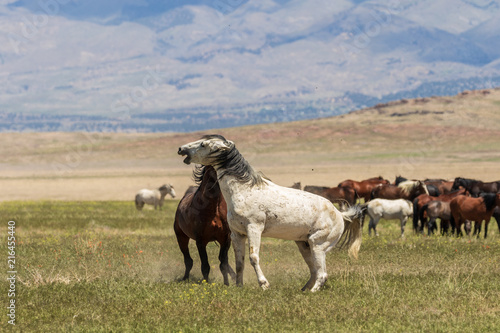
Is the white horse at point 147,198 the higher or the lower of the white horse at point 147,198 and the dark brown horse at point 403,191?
the lower

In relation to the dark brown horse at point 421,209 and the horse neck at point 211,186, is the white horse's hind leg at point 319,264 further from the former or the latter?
the dark brown horse at point 421,209

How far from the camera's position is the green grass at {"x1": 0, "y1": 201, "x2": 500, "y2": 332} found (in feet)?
28.5

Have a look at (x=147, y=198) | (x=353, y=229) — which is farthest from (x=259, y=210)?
(x=147, y=198)

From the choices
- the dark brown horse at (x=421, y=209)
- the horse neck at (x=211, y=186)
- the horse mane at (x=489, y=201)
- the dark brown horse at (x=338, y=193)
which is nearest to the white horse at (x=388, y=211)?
the dark brown horse at (x=421, y=209)

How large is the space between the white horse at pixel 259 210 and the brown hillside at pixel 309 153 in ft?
136

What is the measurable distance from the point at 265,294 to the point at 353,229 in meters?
2.62

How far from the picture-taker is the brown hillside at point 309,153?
66.9 metres

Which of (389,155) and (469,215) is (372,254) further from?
(389,155)

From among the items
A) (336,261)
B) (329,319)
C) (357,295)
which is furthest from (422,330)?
(336,261)

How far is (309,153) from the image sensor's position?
109562 millimetres

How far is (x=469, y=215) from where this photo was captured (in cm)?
2041

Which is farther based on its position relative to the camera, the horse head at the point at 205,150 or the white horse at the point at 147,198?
the white horse at the point at 147,198

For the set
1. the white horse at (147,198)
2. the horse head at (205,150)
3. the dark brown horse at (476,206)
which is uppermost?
the horse head at (205,150)

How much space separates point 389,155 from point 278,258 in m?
88.7
